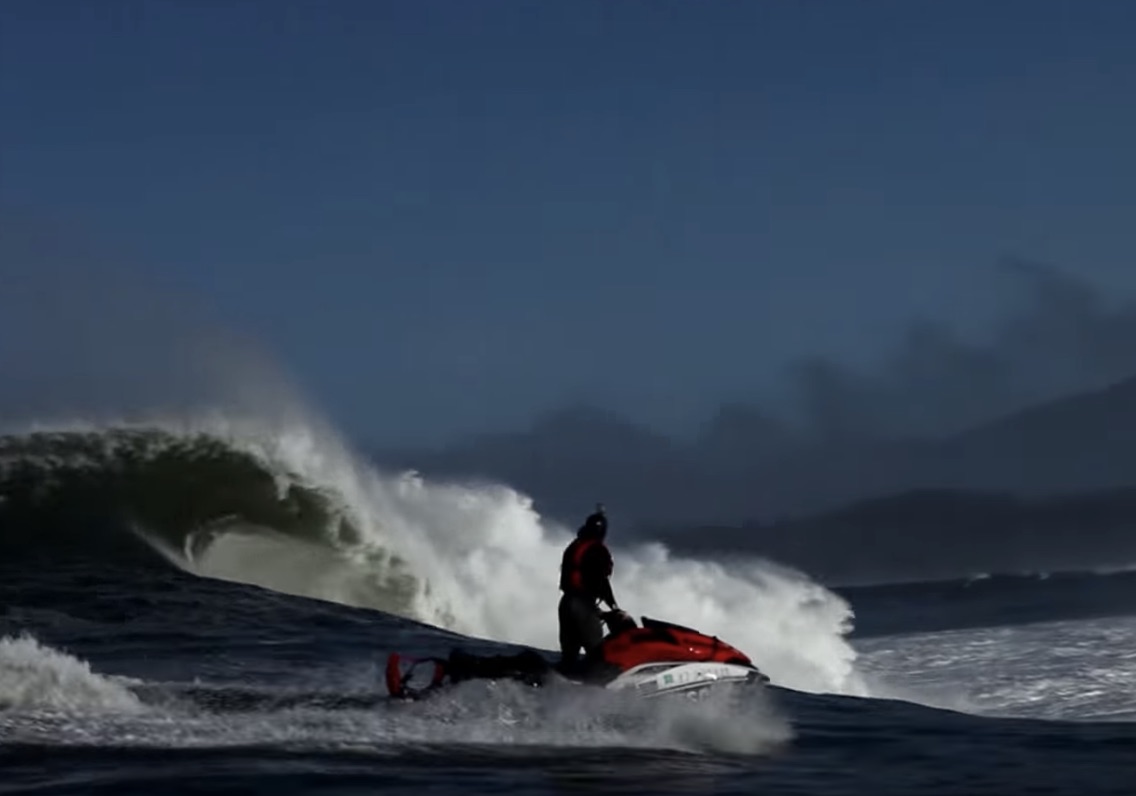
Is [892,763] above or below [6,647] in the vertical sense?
below

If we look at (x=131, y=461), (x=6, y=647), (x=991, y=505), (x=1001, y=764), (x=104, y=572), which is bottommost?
(x=1001, y=764)

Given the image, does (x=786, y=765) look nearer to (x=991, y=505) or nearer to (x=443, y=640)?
(x=443, y=640)

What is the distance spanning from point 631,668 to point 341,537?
1555cm

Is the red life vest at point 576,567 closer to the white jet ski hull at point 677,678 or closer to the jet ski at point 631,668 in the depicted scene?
the jet ski at point 631,668

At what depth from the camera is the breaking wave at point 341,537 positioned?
1122 inches

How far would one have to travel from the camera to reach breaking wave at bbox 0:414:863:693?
93.5ft

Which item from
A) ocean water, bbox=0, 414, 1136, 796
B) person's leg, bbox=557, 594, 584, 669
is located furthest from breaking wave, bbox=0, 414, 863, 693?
person's leg, bbox=557, 594, 584, 669

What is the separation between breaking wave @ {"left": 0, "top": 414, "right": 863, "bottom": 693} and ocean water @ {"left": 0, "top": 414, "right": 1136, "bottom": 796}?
0.06 metres

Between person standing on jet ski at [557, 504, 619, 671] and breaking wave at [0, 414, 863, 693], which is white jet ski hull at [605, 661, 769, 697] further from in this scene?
breaking wave at [0, 414, 863, 693]

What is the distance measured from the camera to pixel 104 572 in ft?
86.5

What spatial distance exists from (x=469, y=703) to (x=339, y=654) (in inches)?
213

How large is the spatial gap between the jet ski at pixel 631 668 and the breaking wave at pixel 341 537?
35.6 feet

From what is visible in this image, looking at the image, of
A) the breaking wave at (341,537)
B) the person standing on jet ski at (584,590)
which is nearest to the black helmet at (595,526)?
the person standing on jet ski at (584,590)

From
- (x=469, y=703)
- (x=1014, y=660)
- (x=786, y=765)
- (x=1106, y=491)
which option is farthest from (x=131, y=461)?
(x=1106, y=491)
